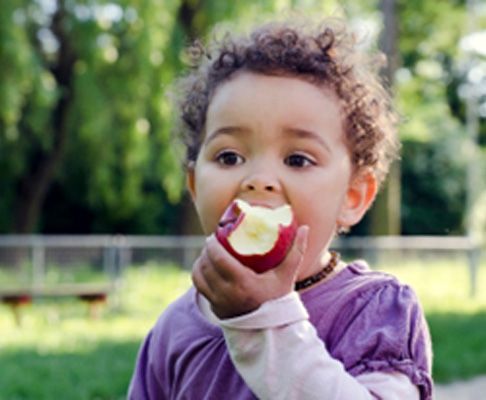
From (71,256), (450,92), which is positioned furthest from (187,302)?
(450,92)

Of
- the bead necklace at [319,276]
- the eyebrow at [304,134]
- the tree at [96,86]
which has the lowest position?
the tree at [96,86]

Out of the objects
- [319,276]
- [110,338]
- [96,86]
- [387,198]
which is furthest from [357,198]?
[387,198]

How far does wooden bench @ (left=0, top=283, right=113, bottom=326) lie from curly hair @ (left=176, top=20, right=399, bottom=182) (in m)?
8.61

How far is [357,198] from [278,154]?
10.9 inches

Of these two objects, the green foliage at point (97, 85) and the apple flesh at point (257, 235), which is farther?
the green foliage at point (97, 85)

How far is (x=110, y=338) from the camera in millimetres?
8188

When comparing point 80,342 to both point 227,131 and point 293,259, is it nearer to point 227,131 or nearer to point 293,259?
point 227,131

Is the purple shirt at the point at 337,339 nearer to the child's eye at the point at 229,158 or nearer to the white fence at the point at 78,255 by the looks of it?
the child's eye at the point at 229,158

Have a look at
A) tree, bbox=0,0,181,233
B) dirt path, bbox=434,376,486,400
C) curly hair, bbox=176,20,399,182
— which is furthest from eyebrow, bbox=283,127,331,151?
tree, bbox=0,0,181,233

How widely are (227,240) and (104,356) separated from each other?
5512mm

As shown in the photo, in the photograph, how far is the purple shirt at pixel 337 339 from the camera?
1596mm

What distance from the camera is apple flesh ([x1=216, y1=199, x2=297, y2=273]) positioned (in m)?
1.50

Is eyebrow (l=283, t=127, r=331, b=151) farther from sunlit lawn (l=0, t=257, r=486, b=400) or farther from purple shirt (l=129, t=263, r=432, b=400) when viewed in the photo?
sunlit lawn (l=0, t=257, r=486, b=400)

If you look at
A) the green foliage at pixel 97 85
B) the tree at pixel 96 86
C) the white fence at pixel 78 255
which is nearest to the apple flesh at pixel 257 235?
the green foliage at pixel 97 85
